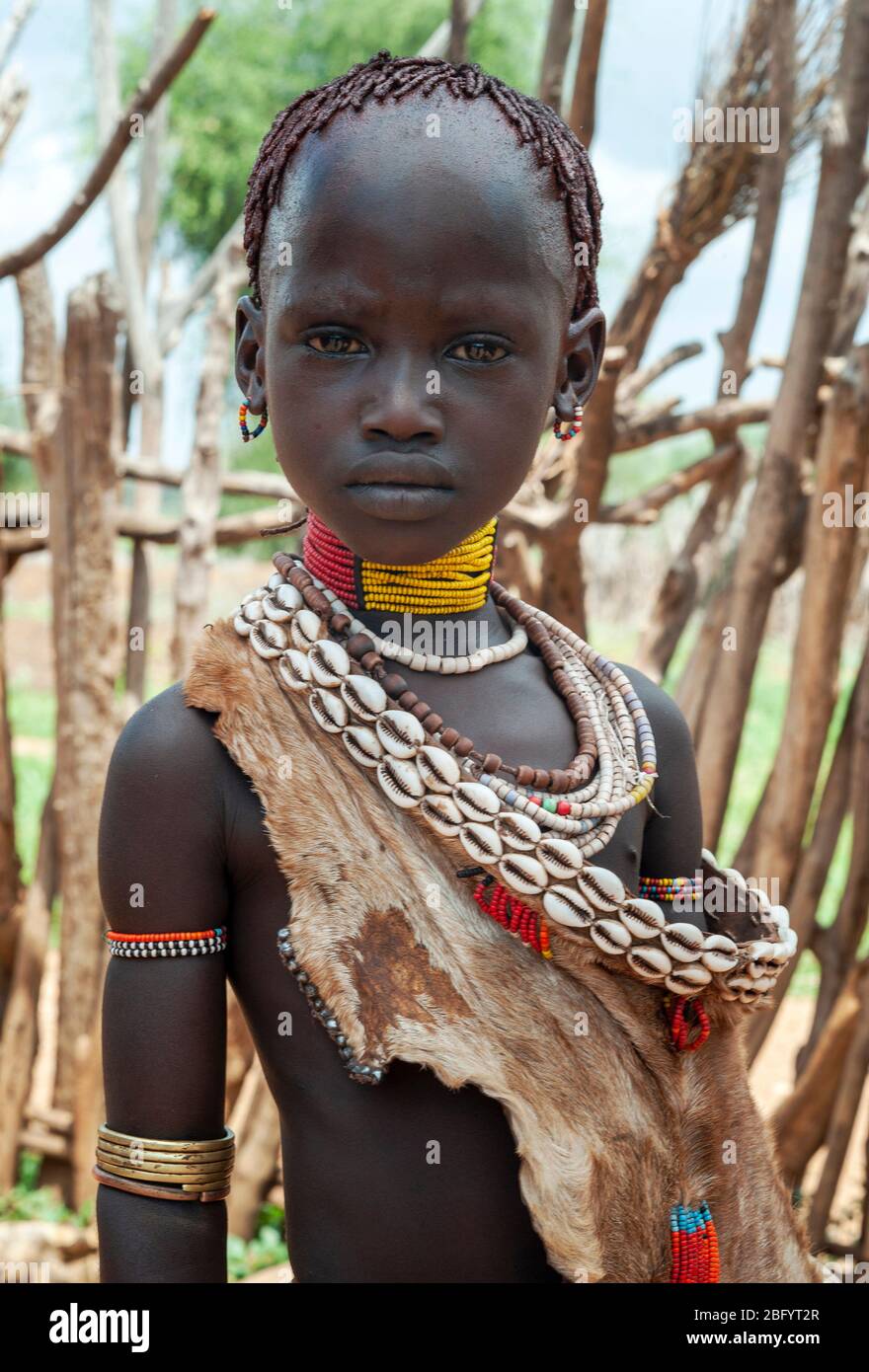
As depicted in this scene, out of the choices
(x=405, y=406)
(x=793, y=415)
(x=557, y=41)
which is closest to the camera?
(x=405, y=406)

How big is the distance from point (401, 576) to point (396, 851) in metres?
0.28

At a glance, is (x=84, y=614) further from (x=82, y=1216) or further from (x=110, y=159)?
(x=82, y=1216)

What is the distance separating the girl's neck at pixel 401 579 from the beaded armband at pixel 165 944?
1.16ft

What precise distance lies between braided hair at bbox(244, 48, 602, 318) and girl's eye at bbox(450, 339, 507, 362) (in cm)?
17

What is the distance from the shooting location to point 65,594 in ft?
11.7

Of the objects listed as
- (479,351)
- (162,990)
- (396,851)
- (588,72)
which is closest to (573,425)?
(479,351)

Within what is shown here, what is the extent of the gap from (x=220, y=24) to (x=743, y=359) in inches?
538

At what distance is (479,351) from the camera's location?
1249 mm

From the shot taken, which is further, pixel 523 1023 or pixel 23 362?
pixel 23 362

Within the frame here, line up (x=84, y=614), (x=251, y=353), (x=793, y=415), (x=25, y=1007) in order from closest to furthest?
(x=251, y=353) → (x=793, y=415) → (x=84, y=614) → (x=25, y=1007)

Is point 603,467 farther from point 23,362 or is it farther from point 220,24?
point 220,24

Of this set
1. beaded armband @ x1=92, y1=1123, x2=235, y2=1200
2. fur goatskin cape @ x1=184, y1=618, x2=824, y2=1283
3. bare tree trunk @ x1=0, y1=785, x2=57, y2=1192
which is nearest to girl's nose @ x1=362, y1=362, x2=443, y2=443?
fur goatskin cape @ x1=184, y1=618, x2=824, y2=1283

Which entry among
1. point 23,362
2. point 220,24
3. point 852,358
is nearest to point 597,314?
point 852,358
